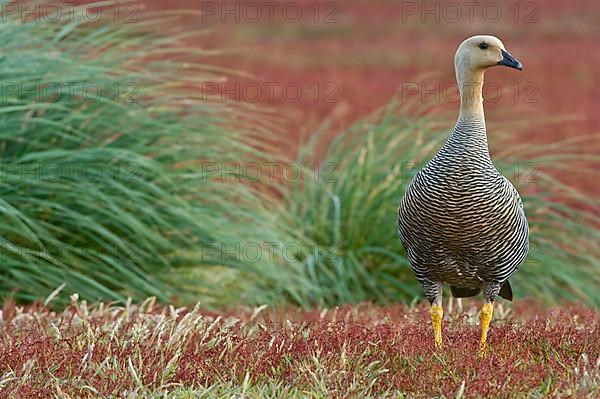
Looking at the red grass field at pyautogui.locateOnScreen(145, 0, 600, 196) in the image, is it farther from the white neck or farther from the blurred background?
the white neck

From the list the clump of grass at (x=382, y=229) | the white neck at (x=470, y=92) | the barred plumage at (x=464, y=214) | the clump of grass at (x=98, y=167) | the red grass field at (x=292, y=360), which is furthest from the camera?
the clump of grass at (x=382, y=229)

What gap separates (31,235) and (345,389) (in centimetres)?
273

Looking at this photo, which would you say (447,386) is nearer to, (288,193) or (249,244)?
(249,244)

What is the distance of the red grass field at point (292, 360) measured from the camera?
3.56m

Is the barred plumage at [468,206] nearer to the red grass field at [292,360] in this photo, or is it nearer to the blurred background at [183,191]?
the red grass field at [292,360]

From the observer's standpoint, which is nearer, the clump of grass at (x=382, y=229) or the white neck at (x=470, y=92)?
the white neck at (x=470, y=92)

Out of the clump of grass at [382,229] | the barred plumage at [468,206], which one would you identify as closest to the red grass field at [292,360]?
the barred plumage at [468,206]

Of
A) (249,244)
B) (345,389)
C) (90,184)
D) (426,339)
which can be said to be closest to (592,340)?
(426,339)

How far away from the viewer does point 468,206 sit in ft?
13.3

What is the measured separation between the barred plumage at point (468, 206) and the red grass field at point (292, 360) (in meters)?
0.25

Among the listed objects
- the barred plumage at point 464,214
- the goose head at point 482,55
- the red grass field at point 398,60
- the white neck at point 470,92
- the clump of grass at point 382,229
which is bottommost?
the red grass field at point 398,60

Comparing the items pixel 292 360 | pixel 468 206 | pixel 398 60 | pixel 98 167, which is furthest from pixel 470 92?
pixel 398 60

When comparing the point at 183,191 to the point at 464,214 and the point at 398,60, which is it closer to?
the point at 464,214

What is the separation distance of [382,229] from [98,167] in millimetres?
2036
